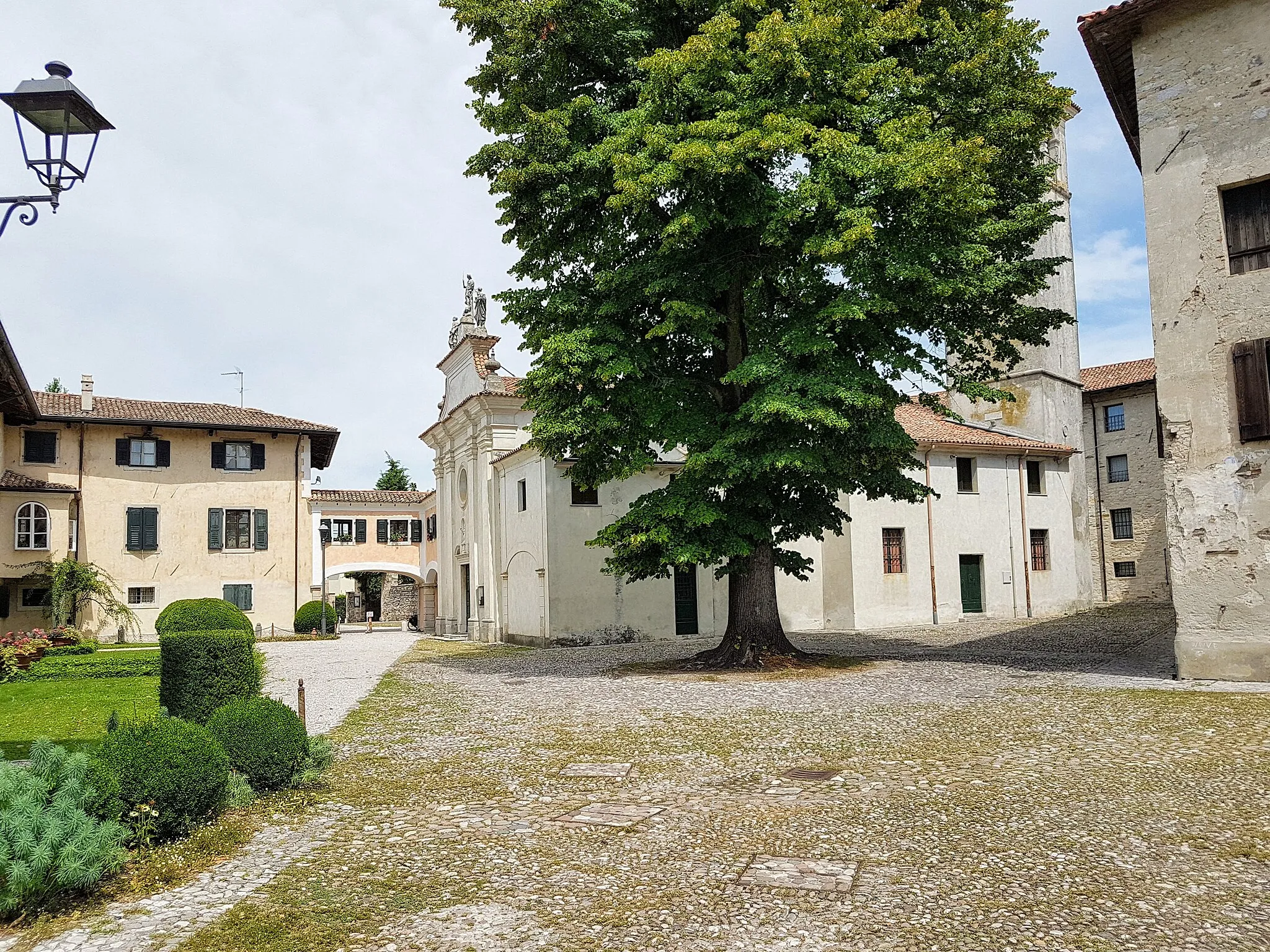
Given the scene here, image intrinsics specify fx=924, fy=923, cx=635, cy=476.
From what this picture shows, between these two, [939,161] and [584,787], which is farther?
[939,161]

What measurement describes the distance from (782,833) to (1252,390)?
1059 cm

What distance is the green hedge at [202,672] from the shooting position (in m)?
9.61

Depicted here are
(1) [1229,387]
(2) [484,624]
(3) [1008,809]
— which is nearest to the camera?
(3) [1008,809]

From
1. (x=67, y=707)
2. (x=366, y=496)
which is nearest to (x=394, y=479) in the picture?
(x=366, y=496)

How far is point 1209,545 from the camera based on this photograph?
1302 cm

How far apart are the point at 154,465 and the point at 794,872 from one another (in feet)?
113

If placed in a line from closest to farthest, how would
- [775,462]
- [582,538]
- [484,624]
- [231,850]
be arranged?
[231,850] → [775,462] → [582,538] → [484,624]

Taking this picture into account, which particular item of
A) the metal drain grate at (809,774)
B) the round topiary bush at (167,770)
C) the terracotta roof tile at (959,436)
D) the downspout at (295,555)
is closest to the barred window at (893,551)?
the terracotta roof tile at (959,436)

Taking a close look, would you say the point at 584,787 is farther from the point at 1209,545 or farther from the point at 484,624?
the point at 484,624

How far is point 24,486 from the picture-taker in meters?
29.5

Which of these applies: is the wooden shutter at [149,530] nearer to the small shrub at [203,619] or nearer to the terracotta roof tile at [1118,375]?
the small shrub at [203,619]

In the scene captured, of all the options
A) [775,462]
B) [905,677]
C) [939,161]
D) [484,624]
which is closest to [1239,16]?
[939,161]

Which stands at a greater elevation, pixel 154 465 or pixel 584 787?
pixel 154 465

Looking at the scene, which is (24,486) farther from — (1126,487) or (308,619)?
(1126,487)
